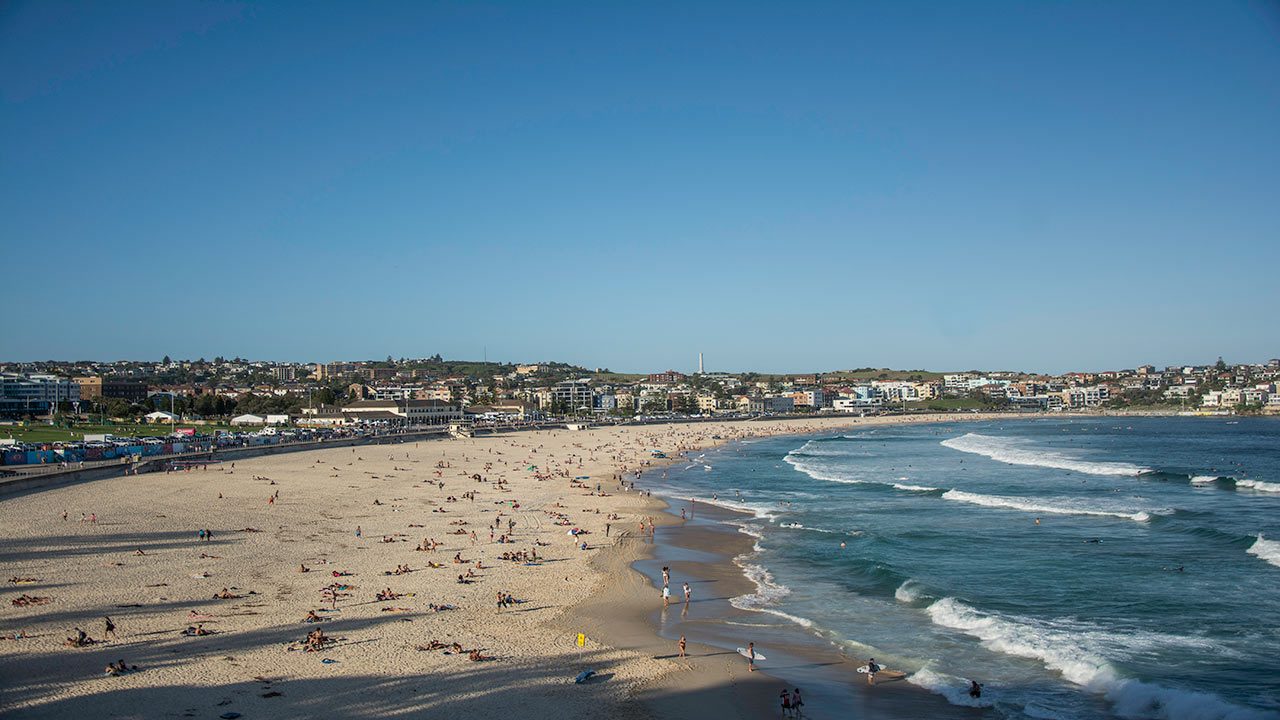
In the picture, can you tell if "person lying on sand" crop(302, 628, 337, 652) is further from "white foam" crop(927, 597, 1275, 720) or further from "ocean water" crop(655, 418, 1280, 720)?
"white foam" crop(927, 597, 1275, 720)

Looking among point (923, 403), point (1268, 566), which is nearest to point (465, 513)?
point (1268, 566)

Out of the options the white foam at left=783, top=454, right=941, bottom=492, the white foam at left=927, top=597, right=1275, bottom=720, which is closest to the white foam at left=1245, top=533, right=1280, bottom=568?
the white foam at left=927, top=597, right=1275, bottom=720

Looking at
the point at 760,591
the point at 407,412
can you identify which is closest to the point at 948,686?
the point at 760,591

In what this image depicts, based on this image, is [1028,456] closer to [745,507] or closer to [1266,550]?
[745,507]

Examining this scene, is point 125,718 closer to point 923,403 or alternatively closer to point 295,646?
point 295,646

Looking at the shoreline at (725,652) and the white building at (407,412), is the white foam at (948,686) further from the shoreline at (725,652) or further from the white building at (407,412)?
the white building at (407,412)
